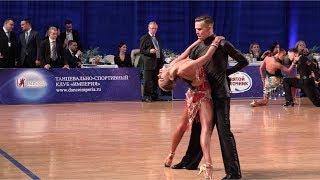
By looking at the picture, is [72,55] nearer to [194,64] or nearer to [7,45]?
[7,45]

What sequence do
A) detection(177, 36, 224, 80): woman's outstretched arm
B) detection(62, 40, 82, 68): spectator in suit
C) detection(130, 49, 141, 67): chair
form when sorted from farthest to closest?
1. detection(130, 49, 141, 67): chair
2. detection(62, 40, 82, 68): spectator in suit
3. detection(177, 36, 224, 80): woman's outstretched arm

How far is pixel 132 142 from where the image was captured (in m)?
9.58

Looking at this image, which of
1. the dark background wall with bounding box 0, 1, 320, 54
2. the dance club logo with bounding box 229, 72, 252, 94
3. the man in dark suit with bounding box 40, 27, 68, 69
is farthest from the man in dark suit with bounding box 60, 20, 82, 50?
the dance club logo with bounding box 229, 72, 252, 94

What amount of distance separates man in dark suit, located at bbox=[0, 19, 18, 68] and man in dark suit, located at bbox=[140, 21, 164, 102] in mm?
2972

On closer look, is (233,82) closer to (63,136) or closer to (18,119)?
(18,119)

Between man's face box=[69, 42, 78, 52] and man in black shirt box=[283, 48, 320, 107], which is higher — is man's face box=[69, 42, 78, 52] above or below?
above

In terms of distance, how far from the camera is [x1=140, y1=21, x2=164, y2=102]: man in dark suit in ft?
53.8

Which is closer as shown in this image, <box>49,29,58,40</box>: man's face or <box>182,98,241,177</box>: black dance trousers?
<box>182,98,241,177</box>: black dance trousers

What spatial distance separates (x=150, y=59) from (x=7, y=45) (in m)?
3.30

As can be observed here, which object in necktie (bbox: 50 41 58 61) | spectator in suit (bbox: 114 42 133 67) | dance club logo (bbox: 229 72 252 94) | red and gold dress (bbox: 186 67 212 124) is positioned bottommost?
dance club logo (bbox: 229 72 252 94)

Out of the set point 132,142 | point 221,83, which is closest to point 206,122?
point 221,83

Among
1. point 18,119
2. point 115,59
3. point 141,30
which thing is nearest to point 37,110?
point 18,119

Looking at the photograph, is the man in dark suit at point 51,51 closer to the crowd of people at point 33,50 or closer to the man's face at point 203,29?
the crowd of people at point 33,50

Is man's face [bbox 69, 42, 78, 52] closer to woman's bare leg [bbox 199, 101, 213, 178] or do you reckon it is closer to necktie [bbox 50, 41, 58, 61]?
necktie [bbox 50, 41, 58, 61]
